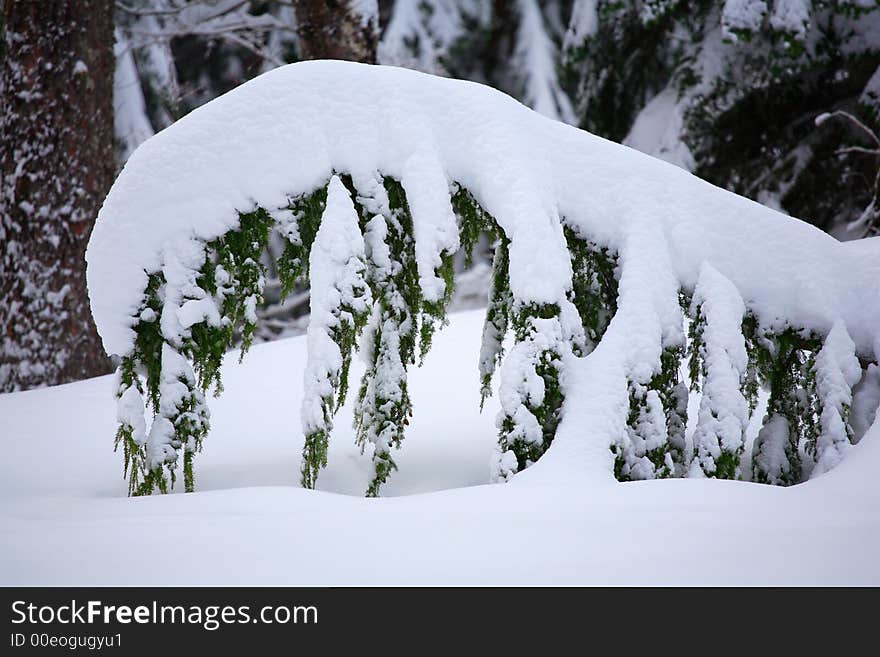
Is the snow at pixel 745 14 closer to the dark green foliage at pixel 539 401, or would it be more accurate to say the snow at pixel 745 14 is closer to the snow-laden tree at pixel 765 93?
the snow-laden tree at pixel 765 93

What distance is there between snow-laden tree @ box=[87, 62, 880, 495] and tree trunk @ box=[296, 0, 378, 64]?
10.7 feet

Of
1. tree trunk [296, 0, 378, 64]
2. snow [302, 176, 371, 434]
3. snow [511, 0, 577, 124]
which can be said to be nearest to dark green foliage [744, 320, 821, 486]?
snow [302, 176, 371, 434]

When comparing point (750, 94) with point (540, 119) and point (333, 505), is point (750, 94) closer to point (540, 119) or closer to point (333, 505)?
point (540, 119)

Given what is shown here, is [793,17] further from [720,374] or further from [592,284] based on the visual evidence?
[720,374]

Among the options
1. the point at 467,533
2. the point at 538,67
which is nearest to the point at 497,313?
the point at 467,533

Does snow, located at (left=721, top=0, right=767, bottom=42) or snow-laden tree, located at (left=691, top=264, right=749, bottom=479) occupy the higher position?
snow, located at (left=721, top=0, right=767, bottom=42)

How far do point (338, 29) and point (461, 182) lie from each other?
12.2 feet

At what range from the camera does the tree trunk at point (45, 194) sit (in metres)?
5.49

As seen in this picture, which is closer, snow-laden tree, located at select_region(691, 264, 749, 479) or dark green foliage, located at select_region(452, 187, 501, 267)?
snow-laden tree, located at select_region(691, 264, 749, 479)

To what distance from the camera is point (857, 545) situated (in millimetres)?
2400

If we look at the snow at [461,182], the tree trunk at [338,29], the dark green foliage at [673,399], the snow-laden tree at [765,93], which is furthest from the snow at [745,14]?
the dark green foliage at [673,399]

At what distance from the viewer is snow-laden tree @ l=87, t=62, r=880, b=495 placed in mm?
3311

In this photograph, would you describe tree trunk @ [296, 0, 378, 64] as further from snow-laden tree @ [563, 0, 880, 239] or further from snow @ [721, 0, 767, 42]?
snow @ [721, 0, 767, 42]

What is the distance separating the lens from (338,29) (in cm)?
658
